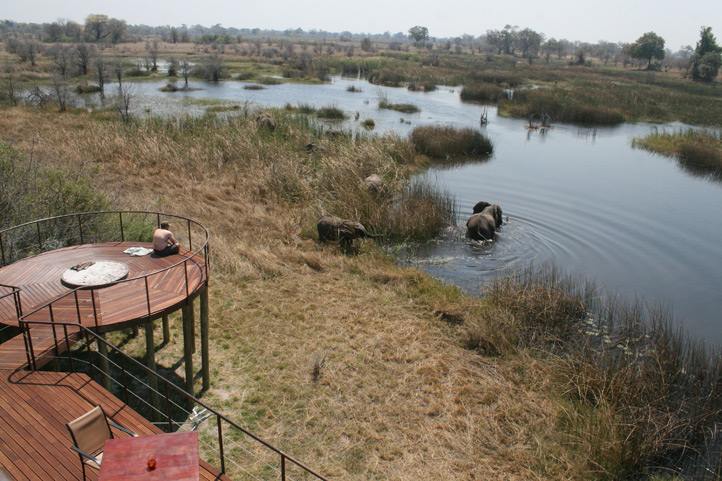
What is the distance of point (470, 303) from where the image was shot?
1194 cm

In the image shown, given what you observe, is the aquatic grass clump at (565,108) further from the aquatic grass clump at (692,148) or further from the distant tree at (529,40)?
the distant tree at (529,40)

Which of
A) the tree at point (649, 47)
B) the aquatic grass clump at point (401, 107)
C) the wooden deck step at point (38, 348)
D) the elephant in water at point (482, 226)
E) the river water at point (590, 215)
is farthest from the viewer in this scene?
the tree at point (649, 47)

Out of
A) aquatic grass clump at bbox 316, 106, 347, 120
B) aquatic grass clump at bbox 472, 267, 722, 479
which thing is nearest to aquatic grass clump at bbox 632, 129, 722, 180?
aquatic grass clump at bbox 316, 106, 347, 120

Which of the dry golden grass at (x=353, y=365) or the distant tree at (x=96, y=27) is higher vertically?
the distant tree at (x=96, y=27)

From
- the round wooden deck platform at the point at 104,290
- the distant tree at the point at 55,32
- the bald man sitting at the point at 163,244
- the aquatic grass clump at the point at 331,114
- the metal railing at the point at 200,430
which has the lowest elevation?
the metal railing at the point at 200,430

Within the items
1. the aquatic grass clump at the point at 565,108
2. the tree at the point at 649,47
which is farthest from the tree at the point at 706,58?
the aquatic grass clump at the point at 565,108

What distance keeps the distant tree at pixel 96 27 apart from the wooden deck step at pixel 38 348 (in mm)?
123222

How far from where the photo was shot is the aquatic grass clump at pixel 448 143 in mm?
28678

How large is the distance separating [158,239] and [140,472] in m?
4.96

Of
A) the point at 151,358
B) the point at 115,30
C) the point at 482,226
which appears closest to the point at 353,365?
the point at 151,358

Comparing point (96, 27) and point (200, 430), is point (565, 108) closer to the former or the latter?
point (200, 430)

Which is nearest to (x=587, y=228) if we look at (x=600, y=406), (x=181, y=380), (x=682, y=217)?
(x=682, y=217)

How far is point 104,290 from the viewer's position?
7.76m

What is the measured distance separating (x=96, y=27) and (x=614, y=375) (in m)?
133
